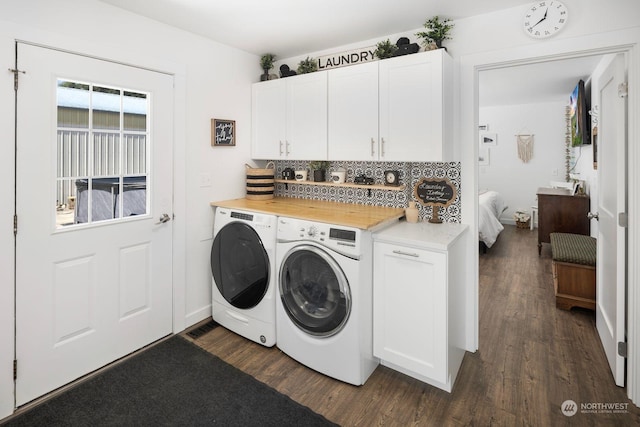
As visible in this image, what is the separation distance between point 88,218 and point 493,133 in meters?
7.51

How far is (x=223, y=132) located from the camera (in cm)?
307

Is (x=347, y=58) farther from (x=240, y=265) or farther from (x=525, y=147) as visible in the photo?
(x=525, y=147)

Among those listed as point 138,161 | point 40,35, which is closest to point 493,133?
point 138,161

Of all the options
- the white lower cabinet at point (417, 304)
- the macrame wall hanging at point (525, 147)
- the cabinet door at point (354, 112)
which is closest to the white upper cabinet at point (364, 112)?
the cabinet door at point (354, 112)

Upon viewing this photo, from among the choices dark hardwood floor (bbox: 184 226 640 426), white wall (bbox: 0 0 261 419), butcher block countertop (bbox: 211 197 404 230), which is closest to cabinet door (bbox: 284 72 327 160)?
butcher block countertop (bbox: 211 197 404 230)

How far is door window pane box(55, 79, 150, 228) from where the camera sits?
211cm

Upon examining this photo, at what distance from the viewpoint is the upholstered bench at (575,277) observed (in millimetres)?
3072

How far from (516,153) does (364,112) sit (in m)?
5.81

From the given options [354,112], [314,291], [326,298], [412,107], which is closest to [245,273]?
[314,291]

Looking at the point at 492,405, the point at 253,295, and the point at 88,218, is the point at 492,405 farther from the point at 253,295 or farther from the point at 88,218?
the point at 88,218

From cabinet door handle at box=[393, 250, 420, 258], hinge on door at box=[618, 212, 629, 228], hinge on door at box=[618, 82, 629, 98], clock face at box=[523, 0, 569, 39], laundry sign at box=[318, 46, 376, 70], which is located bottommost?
cabinet door handle at box=[393, 250, 420, 258]

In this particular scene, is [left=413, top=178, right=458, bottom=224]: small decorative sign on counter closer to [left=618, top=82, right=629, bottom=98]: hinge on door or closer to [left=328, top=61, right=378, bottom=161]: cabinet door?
[left=328, top=61, right=378, bottom=161]: cabinet door

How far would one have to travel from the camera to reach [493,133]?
730 centimetres

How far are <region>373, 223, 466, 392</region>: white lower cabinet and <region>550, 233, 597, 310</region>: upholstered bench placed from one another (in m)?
1.56
